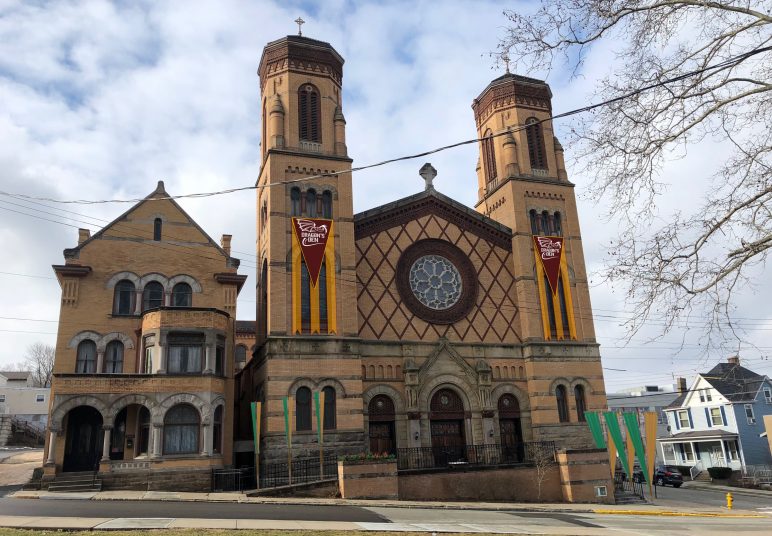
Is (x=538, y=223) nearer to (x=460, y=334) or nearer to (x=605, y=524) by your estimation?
(x=460, y=334)

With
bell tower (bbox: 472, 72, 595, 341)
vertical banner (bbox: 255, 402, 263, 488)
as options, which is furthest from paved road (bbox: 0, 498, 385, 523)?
bell tower (bbox: 472, 72, 595, 341)

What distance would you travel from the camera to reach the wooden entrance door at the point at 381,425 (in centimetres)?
3136

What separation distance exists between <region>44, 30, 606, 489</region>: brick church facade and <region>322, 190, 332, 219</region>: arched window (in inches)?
3.0

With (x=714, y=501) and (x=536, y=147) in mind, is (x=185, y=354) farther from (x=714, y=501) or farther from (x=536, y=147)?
Result: (x=714, y=501)

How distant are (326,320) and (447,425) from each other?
27.4 ft

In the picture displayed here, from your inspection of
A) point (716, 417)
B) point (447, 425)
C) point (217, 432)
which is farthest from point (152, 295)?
point (716, 417)

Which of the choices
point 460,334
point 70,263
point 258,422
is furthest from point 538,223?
point 70,263

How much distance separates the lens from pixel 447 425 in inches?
1296

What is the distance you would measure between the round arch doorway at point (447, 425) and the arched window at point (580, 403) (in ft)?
22.1

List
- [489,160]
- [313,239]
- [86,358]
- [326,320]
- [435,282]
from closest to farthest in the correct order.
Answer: [86,358] → [326,320] → [313,239] → [435,282] → [489,160]

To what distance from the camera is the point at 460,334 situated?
34500mm

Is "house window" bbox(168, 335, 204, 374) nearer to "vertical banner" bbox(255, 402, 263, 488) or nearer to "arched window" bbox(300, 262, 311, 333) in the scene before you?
"vertical banner" bbox(255, 402, 263, 488)

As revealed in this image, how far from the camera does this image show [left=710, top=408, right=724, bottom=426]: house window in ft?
176

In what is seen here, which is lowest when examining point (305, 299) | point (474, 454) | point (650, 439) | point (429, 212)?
point (474, 454)
